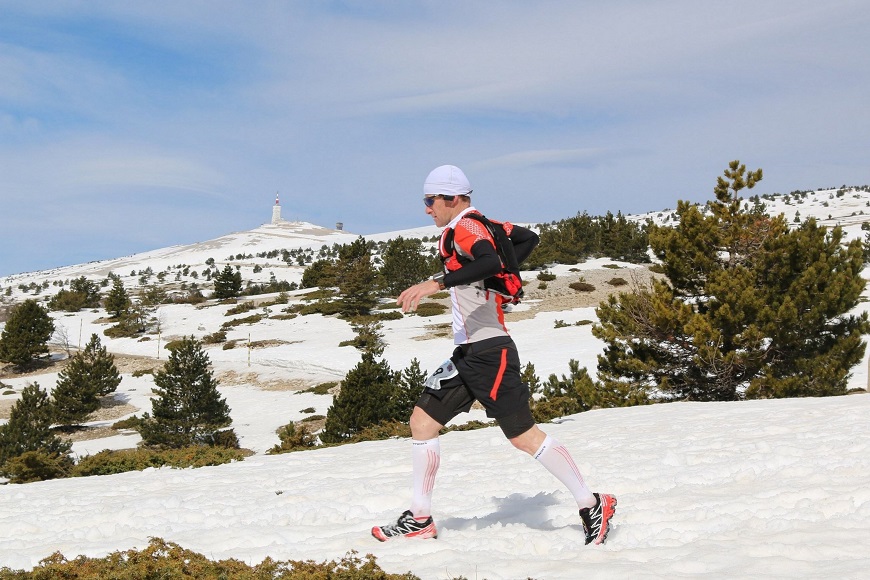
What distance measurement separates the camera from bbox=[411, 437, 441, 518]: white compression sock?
4.34 meters

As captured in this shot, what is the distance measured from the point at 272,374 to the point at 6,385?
16618 mm

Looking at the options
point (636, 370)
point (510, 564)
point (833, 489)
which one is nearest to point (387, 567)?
point (510, 564)

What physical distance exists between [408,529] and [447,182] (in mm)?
2245

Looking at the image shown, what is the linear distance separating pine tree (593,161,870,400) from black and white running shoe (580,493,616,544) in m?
11.8

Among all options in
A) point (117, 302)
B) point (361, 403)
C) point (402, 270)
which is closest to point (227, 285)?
point (117, 302)

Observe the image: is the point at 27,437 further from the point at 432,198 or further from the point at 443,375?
the point at 432,198

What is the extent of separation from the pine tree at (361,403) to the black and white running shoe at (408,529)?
1398 cm

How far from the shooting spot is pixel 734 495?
17.1ft

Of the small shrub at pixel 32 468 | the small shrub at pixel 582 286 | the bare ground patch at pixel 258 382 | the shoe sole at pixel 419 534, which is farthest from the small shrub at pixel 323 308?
the shoe sole at pixel 419 534

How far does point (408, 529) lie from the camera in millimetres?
4359

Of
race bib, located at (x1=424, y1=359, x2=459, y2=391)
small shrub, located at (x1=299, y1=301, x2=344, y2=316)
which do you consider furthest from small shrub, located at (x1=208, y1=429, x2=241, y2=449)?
small shrub, located at (x1=299, y1=301, x2=344, y2=316)

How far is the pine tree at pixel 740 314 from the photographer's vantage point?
14988 millimetres

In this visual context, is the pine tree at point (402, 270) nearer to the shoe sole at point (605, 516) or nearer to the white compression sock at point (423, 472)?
the white compression sock at point (423, 472)

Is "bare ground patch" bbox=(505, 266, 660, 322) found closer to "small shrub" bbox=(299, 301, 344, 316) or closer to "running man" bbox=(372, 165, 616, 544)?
"small shrub" bbox=(299, 301, 344, 316)
